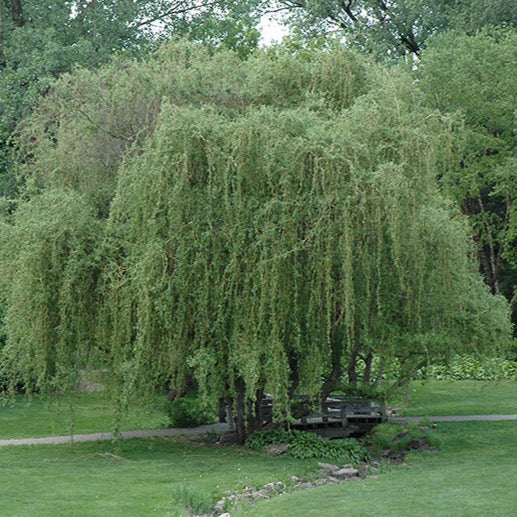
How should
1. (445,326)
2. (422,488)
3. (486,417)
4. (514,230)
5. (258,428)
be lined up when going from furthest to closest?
1. (514,230)
2. (486,417)
3. (258,428)
4. (445,326)
5. (422,488)

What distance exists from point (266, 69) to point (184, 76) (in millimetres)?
1520

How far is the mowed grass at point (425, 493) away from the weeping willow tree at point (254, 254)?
2.06m

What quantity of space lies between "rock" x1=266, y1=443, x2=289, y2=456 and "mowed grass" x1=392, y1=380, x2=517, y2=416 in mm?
5370

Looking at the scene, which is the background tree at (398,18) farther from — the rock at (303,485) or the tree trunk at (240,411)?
the rock at (303,485)

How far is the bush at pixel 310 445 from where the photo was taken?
17000 millimetres

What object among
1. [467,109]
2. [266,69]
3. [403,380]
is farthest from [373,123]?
[467,109]

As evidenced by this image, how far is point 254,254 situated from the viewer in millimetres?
15664

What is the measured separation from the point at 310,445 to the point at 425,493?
401 centimetres

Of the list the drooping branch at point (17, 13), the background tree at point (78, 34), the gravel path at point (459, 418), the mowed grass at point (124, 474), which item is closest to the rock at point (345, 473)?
the mowed grass at point (124, 474)

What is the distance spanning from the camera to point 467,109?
32938mm

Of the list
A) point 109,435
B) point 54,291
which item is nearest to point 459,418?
point 109,435

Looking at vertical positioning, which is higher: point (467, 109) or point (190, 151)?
point (467, 109)

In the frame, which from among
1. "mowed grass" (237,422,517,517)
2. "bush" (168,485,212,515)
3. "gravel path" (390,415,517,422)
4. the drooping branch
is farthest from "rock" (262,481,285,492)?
the drooping branch

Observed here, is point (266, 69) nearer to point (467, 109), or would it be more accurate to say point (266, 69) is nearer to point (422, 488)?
point (422, 488)
